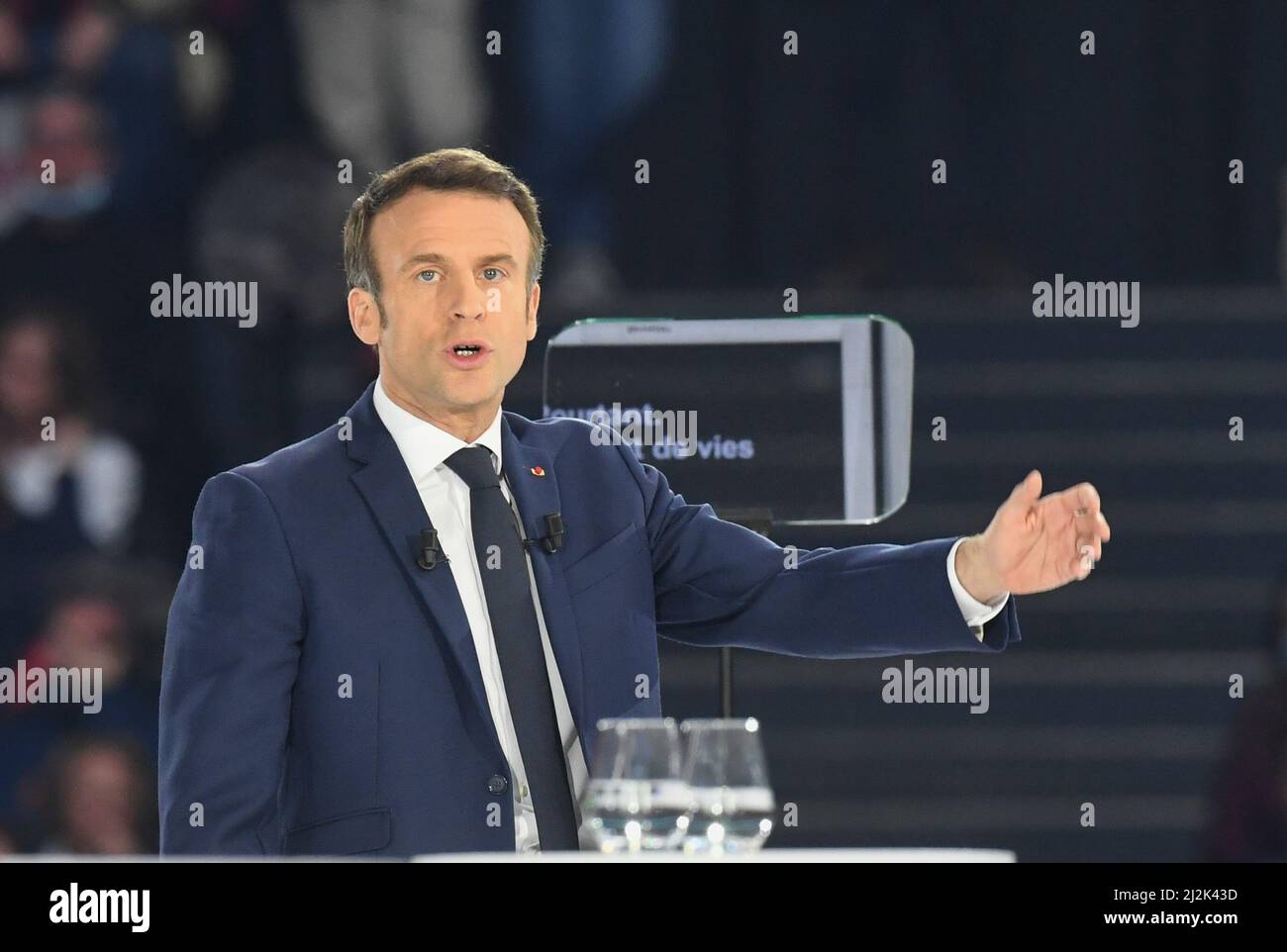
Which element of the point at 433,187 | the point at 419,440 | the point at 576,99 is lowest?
the point at 419,440

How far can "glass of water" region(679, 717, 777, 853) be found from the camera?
4.73 feet

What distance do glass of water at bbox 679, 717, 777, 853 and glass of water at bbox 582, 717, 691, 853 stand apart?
1 centimetres

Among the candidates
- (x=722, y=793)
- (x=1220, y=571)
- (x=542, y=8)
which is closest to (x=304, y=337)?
(x=542, y=8)

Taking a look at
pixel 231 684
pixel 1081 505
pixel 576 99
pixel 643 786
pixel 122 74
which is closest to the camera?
pixel 643 786

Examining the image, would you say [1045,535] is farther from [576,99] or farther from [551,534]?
[576,99]

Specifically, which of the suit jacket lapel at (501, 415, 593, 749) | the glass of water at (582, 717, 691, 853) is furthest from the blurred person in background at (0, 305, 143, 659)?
the glass of water at (582, 717, 691, 853)

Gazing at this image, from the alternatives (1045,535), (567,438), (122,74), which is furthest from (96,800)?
(1045,535)

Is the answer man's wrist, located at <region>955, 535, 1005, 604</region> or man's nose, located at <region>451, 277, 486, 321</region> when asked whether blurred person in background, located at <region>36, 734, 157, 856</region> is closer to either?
man's nose, located at <region>451, 277, 486, 321</region>

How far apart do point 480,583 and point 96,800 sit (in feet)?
7.69

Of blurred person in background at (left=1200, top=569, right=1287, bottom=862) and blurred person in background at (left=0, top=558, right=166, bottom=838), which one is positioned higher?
blurred person in background at (left=0, top=558, right=166, bottom=838)

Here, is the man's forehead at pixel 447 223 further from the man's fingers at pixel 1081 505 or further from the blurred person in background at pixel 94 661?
the blurred person in background at pixel 94 661

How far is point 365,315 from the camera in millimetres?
2240

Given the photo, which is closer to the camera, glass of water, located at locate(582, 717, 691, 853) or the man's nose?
glass of water, located at locate(582, 717, 691, 853)
